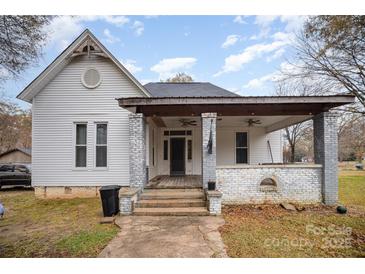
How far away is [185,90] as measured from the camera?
37.4 feet

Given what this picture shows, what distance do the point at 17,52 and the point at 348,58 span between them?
40.6ft

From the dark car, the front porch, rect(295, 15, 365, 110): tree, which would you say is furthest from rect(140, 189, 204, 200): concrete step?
the dark car

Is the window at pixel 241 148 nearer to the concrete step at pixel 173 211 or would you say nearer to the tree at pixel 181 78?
the concrete step at pixel 173 211

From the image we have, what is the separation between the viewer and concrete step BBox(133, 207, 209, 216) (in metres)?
6.12

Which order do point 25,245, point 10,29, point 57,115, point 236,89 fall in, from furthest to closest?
point 236,89
point 57,115
point 10,29
point 25,245

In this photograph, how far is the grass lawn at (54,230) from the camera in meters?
4.14

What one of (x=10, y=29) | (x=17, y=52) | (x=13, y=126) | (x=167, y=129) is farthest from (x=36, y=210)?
(x=13, y=126)

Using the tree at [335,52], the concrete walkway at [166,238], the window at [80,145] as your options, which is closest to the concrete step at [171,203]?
the concrete walkway at [166,238]

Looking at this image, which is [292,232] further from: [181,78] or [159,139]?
[181,78]

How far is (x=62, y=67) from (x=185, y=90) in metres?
5.70

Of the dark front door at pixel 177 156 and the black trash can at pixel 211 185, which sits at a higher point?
the dark front door at pixel 177 156

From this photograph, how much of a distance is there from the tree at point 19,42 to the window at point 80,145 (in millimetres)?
3240

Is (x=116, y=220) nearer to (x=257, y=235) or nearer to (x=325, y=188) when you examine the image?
(x=257, y=235)

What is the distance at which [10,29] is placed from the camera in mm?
5738
